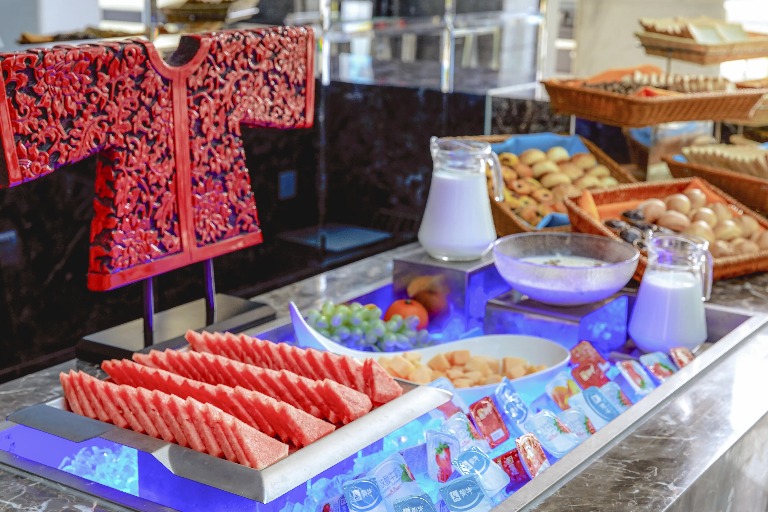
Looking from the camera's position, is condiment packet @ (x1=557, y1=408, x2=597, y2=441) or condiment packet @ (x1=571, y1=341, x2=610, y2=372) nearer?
condiment packet @ (x1=557, y1=408, x2=597, y2=441)

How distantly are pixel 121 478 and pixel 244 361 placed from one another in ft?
1.00

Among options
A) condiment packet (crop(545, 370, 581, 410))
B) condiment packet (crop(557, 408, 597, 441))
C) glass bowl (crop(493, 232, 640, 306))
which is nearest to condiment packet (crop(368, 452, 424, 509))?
condiment packet (crop(557, 408, 597, 441))

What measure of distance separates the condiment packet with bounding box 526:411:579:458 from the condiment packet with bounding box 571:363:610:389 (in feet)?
0.75

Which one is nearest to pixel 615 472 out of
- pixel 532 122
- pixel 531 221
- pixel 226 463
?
pixel 226 463

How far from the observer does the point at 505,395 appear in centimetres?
160

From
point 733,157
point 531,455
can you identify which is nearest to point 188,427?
point 531,455

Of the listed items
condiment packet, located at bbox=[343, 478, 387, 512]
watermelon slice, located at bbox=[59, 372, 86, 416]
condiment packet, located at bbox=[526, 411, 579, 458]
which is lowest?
condiment packet, located at bbox=[526, 411, 579, 458]

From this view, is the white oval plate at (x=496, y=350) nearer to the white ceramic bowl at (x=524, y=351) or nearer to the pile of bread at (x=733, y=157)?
the white ceramic bowl at (x=524, y=351)

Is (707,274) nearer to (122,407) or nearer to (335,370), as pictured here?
(335,370)

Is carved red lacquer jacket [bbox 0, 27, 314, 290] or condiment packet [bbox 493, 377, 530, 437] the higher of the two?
carved red lacquer jacket [bbox 0, 27, 314, 290]

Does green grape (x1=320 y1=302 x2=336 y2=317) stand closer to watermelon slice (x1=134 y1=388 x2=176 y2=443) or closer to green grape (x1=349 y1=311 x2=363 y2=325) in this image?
green grape (x1=349 y1=311 x2=363 y2=325)

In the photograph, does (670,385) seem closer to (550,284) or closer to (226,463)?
(550,284)

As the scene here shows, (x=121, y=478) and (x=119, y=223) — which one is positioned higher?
(x=119, y=223)

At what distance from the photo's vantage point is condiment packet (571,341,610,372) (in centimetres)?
184
